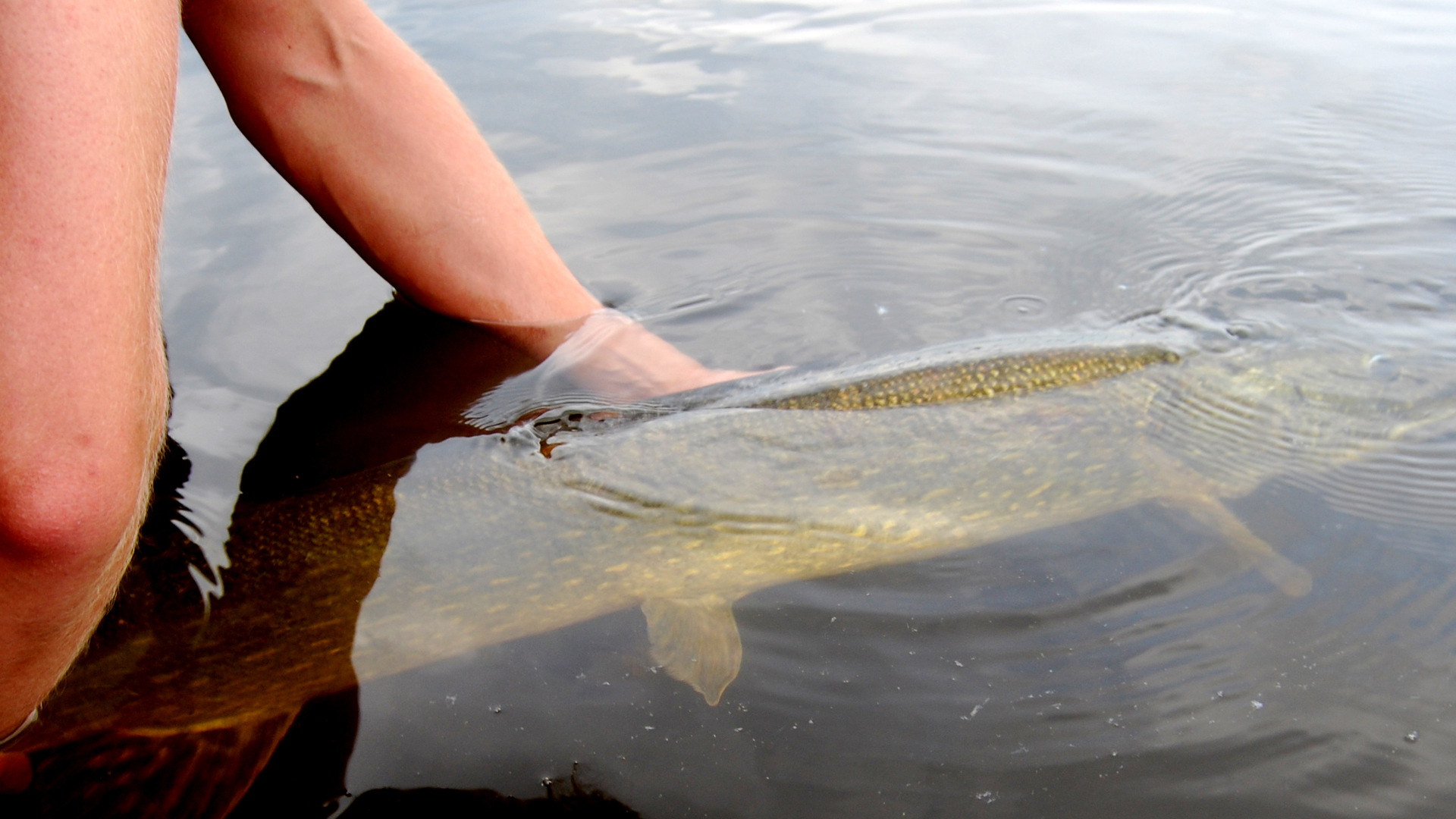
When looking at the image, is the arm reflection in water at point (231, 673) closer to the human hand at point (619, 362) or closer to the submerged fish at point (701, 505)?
the submerged fish at point (701, 505)

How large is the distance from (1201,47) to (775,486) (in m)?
4.07

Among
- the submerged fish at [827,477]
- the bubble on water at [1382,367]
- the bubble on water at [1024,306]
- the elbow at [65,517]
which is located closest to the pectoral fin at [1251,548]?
the submerged fish at [827,477]

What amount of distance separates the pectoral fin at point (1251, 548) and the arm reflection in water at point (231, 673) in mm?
1654

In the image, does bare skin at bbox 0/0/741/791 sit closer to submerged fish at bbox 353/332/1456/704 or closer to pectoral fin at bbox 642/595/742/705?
submerged fish at bbox 353/332/1456/704

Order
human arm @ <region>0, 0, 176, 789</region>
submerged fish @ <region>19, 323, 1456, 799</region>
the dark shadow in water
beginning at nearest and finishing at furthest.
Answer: human arm @ <region>0, 0, 176, 789</region>
the dark shadow in water
submerged fish @ <region>19, 323, 1456, 799</region>

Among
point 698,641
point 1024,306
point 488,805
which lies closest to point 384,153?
point 698,641

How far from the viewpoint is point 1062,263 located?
118 inches

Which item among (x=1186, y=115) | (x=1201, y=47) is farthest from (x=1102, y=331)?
(x=1201, y=47)

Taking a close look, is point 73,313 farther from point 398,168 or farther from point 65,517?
point 398,168

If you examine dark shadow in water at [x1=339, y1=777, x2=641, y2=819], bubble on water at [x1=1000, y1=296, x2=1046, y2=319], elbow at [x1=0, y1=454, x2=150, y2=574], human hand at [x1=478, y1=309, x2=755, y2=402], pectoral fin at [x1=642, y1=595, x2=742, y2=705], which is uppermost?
elbow at [x1=0, y1=454, x2=150, y2=574]

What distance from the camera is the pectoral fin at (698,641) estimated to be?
171cm

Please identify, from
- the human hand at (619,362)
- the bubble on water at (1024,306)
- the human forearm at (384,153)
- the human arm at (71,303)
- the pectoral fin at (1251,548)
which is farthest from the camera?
the bubble on water at (1024,306)

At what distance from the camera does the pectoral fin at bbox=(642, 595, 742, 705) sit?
1.71 metres

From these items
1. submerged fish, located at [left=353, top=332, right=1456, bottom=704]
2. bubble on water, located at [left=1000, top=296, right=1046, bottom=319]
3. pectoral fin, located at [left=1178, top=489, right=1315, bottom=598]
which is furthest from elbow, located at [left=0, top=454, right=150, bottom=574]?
bubble on water, located at [left=1000, top=296, right=1046, bottom=319]
